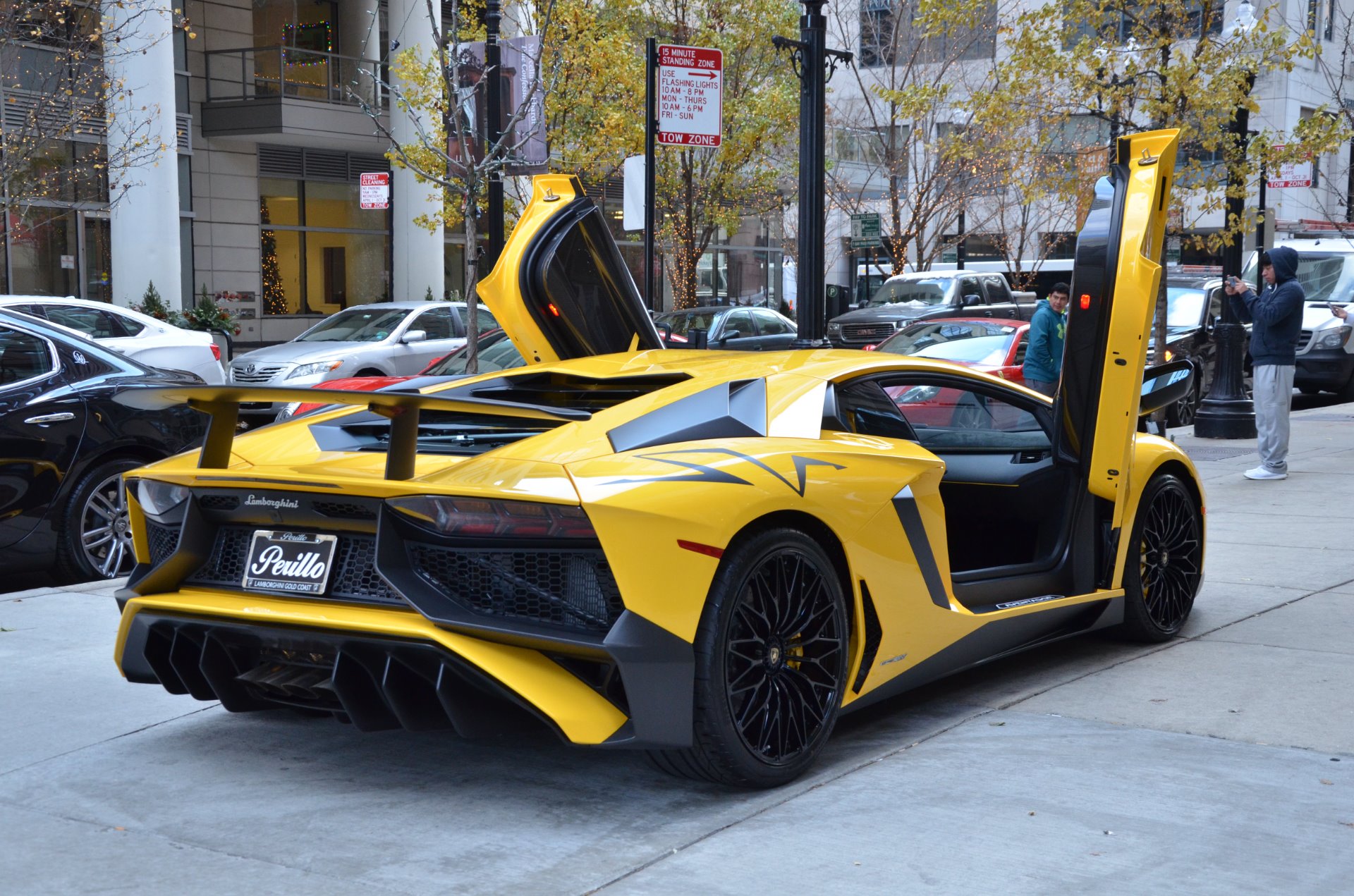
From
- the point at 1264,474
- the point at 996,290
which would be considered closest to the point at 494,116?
the point at 1264,474

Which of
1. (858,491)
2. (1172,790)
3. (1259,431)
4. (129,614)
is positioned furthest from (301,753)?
(1259,431)

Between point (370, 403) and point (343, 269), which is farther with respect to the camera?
point (343, 269)

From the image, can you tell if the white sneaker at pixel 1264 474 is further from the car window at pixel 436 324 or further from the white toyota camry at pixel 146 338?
the car window at pixel 436 324

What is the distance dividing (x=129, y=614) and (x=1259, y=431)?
10064 mm

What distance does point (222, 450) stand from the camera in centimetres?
452

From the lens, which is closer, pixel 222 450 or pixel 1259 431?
pixel 222 450

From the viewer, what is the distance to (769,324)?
2311 centimetres

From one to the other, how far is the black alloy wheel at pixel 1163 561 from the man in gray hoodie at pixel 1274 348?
5.96 m

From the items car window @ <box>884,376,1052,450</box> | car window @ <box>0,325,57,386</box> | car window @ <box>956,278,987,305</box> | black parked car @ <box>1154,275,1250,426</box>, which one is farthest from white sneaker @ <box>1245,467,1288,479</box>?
car window @ <box>956,278,987,305</box>

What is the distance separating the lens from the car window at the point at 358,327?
19.0m

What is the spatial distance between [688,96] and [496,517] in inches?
352

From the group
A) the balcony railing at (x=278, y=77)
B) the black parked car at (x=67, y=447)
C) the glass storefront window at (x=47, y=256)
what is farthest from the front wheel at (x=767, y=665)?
the balcony railing at (x=278, y=77)

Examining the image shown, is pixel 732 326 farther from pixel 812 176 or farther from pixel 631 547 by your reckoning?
pixel 631 547

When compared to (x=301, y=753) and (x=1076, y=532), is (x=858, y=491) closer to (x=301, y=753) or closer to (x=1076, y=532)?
(x=1076, y=532)
